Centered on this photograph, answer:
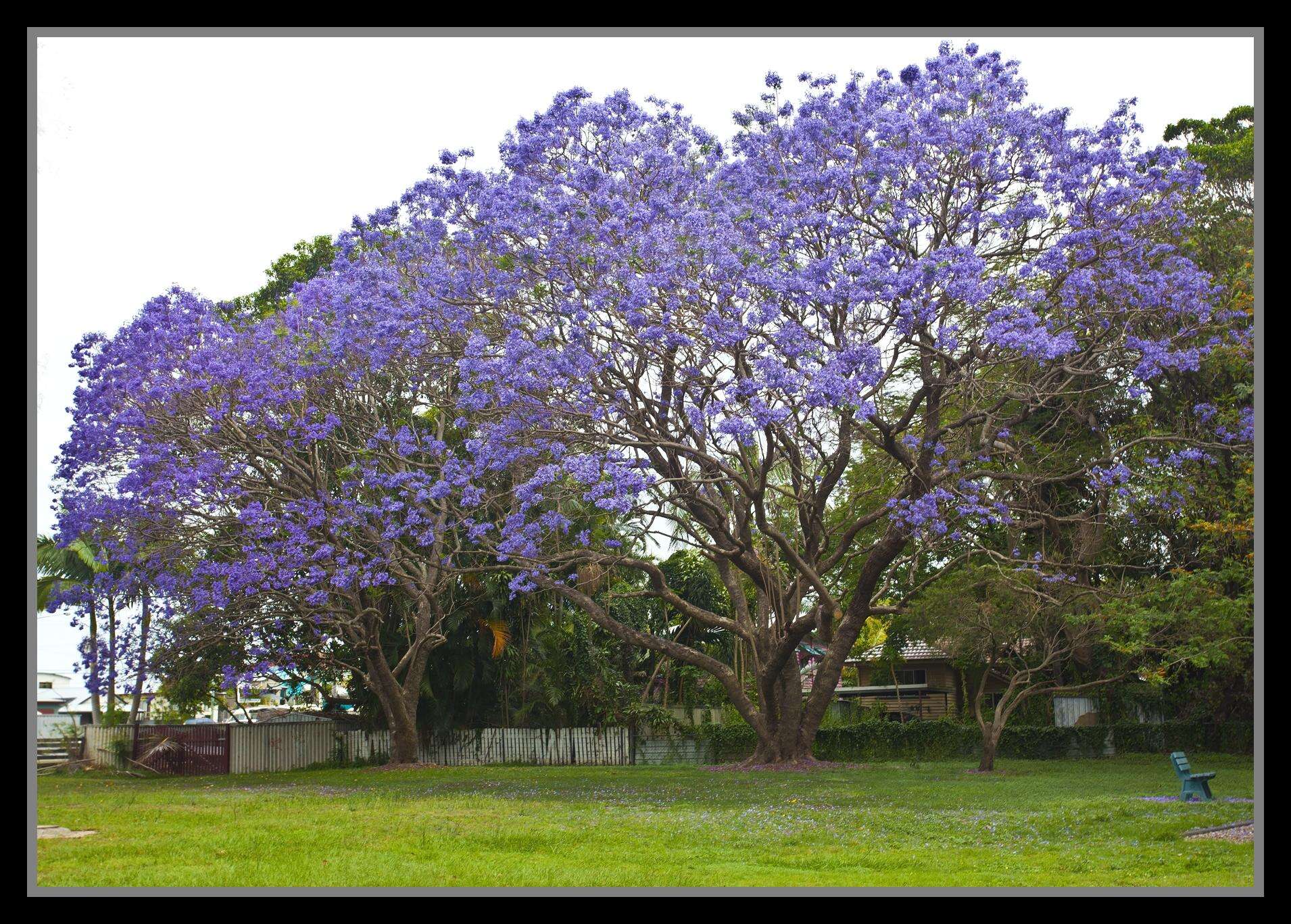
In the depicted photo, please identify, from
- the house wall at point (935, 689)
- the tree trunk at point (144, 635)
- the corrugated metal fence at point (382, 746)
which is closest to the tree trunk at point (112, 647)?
the tree trunk at point (144, 635)

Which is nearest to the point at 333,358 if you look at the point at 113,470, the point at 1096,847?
the point at 113,470

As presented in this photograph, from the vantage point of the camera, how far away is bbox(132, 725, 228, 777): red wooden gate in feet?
75.4

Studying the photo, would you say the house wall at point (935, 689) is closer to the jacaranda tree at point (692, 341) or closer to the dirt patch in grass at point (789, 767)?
the dirt patch in grass at point (789, 767)

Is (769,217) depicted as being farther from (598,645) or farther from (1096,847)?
(598,645)

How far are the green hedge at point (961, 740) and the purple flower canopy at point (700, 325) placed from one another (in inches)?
282

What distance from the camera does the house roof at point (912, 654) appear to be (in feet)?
101

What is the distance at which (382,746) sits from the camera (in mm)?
24109

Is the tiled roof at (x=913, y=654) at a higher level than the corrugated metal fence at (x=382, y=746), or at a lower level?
higher

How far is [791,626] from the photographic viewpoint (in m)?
17.7

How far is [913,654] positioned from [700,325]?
2051 centimetres

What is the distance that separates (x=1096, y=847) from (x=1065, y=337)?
5585 millimetres

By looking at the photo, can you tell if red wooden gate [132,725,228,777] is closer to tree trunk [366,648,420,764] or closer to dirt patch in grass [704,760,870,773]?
tree trunk [366,648,420,764]

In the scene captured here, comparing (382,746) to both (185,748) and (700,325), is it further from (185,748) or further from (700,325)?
(700,325)

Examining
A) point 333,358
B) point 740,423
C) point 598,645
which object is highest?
point 333,358
